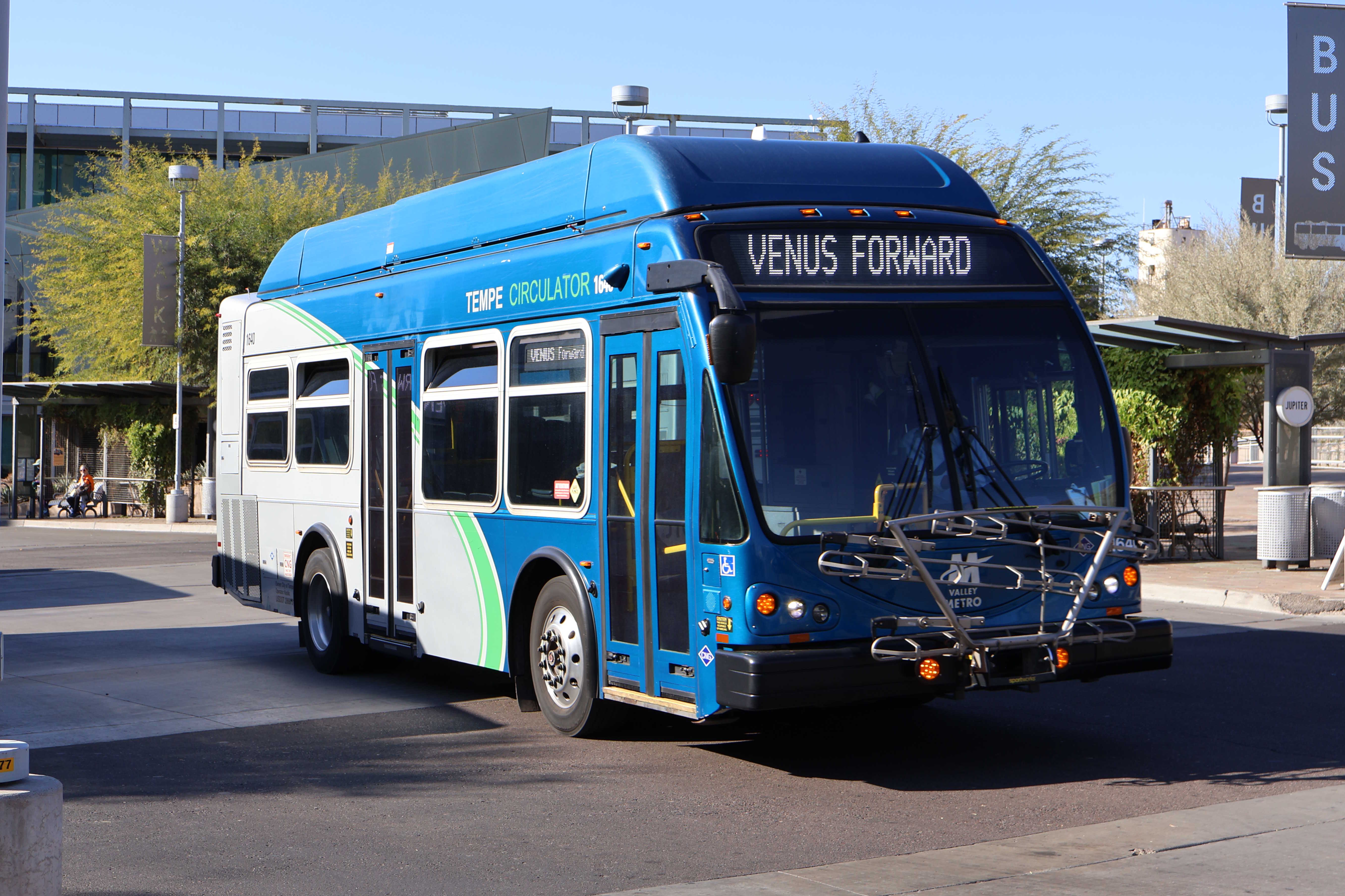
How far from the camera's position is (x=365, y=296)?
11008mm

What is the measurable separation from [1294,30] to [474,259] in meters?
12.0

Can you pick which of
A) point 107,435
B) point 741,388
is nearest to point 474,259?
point 741,388

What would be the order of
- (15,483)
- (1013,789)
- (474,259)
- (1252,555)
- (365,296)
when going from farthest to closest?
(15,483)
(1252,555)
(365,296)
(474,259)
(1013,789)

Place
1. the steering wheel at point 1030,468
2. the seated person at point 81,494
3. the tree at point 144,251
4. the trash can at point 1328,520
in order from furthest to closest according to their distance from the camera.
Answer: the seated person at point 81,494 < the tree at point 144,251 < the trash can at point 1328,520 < the steering wheel at point 1030,468

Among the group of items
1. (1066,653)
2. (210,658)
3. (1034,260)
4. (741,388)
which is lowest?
(210,658)

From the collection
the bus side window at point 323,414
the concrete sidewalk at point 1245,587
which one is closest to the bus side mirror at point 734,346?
the bus side window at point 323,414

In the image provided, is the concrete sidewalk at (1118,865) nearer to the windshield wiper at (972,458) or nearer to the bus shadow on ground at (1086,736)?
the bus shadow on ground at (1086,736)

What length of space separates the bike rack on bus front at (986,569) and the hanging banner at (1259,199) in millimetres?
23516

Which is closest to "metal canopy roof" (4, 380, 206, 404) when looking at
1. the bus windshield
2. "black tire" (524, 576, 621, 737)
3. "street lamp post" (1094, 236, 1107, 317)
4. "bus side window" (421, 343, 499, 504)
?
"street lamp post" (1094, 236, 1107, 317)

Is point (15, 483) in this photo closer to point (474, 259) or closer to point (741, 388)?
point (474, 259)

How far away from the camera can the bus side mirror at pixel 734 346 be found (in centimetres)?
683

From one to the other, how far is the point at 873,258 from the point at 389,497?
175 inches

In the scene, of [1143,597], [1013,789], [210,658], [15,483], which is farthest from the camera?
[15,483]

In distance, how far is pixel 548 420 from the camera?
28.6 feet
